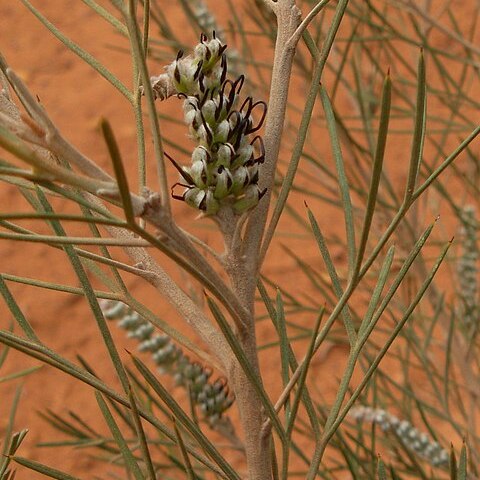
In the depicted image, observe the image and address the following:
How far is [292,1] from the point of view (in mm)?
324

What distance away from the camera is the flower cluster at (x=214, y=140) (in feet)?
0.92

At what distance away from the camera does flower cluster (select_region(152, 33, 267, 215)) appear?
28 centimetres

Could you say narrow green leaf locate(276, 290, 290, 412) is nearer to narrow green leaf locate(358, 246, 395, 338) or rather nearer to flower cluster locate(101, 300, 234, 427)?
narrow green leaf locate(358, 246, 395, 338)

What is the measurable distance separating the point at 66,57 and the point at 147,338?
6.74ft

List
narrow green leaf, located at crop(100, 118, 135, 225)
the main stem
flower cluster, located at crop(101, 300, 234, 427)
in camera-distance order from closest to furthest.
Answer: narrow green leaf, located at crop(100, 118, 135, 225)
the main stem
flower cluster, located at crop(101, 300, 234, 427)

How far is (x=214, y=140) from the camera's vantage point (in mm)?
284

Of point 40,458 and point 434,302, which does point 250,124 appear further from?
point 40,458

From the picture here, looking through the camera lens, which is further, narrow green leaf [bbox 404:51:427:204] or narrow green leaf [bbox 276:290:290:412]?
narrow green leaf [bbox 276:290:290:412]

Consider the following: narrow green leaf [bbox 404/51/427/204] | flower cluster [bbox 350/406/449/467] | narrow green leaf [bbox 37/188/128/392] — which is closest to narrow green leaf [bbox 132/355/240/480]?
narrow green leaf [bbox 37/188/128/392]

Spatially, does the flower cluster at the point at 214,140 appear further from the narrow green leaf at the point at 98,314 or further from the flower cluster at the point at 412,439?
the flower cluster at the point at 412,439

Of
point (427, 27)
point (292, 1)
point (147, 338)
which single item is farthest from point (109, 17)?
point (427, 27)

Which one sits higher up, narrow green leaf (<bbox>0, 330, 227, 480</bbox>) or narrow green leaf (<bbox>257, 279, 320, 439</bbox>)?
narrow green leaf (<bbox>257, 279, 320, 439</bbox>)

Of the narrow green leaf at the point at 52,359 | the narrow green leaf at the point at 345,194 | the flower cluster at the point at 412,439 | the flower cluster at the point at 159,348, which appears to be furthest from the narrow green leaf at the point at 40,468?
the flower cluster at the point at 412,439

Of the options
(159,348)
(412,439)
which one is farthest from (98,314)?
(412,439)
